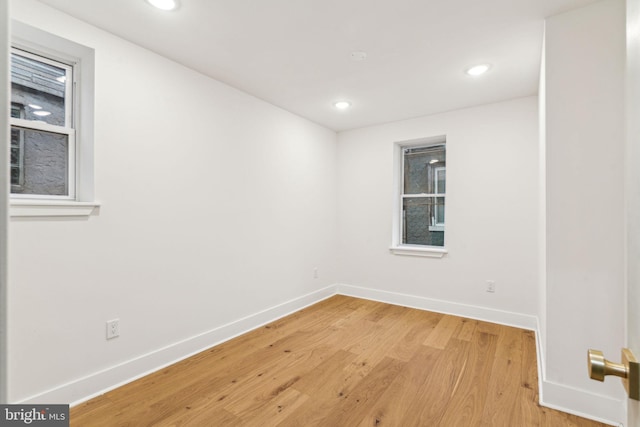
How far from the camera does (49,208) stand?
1724mm

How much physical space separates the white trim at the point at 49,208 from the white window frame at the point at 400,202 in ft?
10.4

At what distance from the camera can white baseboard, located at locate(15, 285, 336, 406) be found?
5.88ft

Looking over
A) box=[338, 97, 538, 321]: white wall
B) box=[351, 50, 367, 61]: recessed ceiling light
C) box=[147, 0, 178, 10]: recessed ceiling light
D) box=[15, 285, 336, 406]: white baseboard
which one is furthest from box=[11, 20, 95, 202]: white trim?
box=[338, 97, 538, 321]: white wall

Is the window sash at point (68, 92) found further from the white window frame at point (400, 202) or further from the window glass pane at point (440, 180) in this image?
the window glass pane at point (440, 180)

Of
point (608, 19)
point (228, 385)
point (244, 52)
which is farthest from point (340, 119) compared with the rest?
point (228, 385)

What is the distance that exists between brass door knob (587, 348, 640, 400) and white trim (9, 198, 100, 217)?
2.40 m

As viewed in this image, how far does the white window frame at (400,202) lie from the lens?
368cm

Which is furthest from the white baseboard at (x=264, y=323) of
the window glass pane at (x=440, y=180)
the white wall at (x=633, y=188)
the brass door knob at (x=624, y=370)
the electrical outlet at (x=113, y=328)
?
the brass door knob at (x=624, y=370)

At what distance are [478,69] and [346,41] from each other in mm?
1197

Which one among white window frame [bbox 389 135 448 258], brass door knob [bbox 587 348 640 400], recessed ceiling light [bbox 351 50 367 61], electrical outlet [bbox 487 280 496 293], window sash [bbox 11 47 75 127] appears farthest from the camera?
white window frame [bbox 389 135 448 258]

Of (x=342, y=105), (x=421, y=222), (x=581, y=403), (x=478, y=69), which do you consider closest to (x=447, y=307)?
(x=421, y=222)

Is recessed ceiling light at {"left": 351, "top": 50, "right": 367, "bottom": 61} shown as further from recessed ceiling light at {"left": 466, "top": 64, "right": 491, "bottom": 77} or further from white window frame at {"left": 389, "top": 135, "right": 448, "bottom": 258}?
white window frame at {"left": 389, "top": 135, "right": 448, "bottom": 258}

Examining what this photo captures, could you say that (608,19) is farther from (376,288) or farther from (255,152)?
(376,288)

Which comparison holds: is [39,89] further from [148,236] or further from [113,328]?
[113,328]
